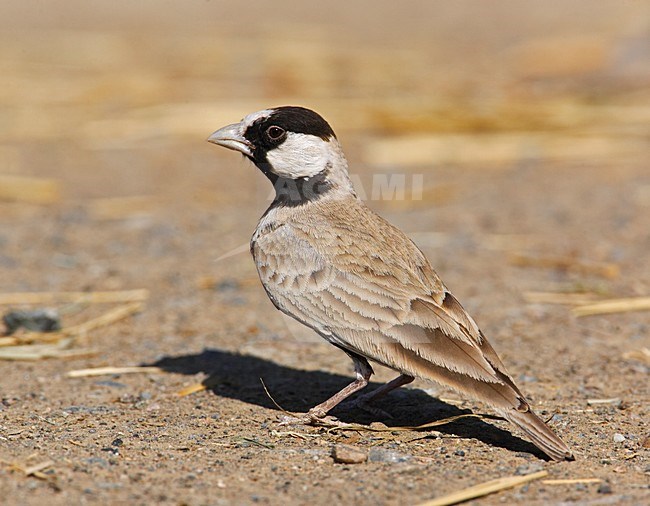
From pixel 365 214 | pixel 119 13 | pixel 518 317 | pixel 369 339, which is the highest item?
pixel 119 13

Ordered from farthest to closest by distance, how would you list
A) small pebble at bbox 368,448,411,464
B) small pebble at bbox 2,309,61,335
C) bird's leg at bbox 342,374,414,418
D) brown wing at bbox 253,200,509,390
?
small pebble at bbox 2,309,61,335
bird's leg at bbox 342,374,414,418
brown wing at bbox 253,200,509,390
small pebble at bbox 368,448,411,464

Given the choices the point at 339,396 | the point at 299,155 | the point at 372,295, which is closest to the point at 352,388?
the point at 339,396

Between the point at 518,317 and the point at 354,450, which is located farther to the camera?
the point at 518,317

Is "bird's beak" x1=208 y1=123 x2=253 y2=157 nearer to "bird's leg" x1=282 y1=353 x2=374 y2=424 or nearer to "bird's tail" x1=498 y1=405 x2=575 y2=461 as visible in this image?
"bird's leg" x1=282 y1=353 x2=374 y2=424

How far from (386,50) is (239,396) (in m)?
12.4

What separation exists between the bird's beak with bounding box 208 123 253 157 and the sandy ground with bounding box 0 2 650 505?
1243mm

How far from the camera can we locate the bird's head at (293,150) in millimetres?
5035

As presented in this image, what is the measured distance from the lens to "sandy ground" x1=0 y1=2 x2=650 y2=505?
395cm

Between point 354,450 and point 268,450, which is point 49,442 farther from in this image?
point 354,450

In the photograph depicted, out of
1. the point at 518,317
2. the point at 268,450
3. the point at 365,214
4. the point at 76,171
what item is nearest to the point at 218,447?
the point at 268,450

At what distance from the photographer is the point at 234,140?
16.9 ft

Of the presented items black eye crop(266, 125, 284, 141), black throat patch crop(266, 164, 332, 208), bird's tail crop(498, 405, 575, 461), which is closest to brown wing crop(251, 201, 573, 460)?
bird's tail crop(498, 405, 575, 461)

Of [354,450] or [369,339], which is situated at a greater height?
[369,339]

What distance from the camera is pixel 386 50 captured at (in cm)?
1666
